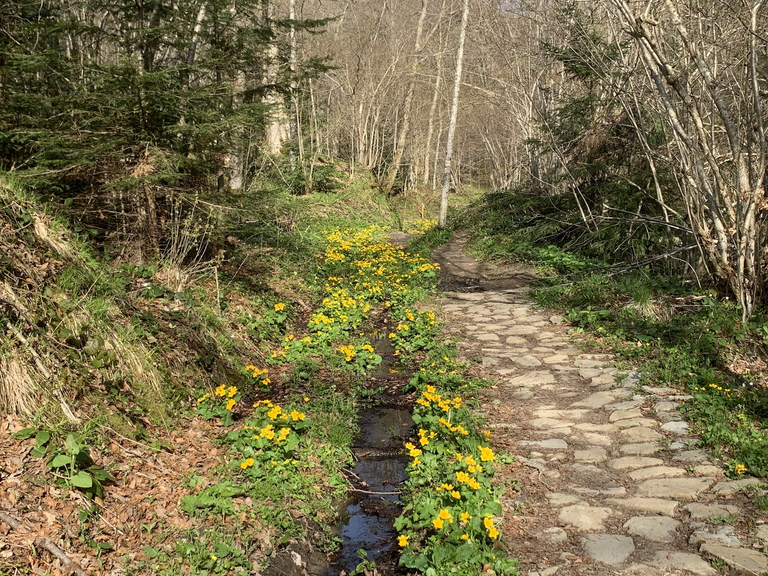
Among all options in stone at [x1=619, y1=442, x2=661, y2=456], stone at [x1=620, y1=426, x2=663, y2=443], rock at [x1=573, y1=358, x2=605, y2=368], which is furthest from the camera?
rock at [x1=573, y1=358, x2=605, y2=368]

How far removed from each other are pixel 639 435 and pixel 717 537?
1.35 meters

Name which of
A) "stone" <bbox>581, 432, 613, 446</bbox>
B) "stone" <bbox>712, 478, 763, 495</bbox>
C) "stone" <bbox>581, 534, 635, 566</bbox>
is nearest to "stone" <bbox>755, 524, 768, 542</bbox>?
"stone" <bbox>712, 478, 763, 495</bbox>

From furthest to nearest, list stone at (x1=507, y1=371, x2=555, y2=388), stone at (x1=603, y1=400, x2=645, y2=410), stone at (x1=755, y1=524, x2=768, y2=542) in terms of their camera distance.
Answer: stone at (x1=507, y1=371, x2=555, y2=388) → stone at (x1=603, y1=400, x2=645, y2=410) → stone at (x1=755, y1=524, x2=768, y2=542)

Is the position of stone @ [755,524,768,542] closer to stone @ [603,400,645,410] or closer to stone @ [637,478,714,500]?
stone @ [637,478,714,500]

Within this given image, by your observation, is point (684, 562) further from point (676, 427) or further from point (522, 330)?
point (522, 330)

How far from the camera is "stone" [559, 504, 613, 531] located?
10.7 ft

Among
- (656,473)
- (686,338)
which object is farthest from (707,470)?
(686,338)

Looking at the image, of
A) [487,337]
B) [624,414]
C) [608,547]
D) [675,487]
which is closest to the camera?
[608,547]

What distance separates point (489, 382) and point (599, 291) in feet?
9.76

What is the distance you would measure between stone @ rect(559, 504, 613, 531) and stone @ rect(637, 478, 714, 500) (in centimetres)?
39

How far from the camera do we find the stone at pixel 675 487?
3443mm

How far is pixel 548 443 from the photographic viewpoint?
4.34m

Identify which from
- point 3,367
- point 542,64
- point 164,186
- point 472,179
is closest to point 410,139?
point 542,64

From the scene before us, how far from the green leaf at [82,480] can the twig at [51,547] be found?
1.19 feet
